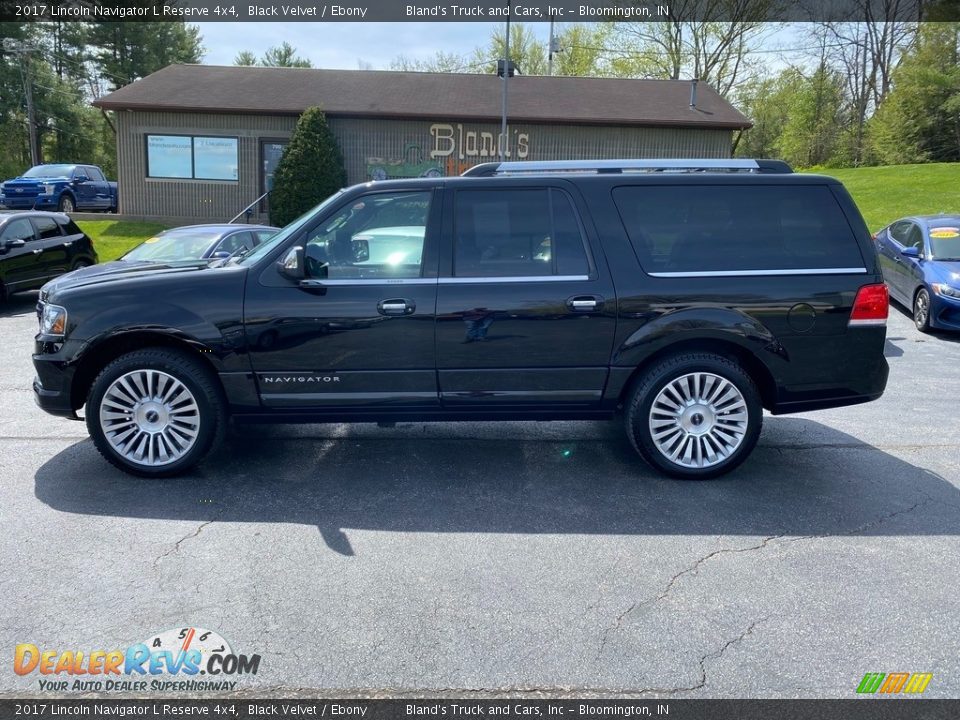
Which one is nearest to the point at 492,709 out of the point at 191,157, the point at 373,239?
the point at 373,239

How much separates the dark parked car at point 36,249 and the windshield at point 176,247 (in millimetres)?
3238

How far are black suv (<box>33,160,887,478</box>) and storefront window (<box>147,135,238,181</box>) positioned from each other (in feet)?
63.1

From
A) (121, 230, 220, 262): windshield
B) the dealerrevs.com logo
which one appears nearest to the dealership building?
(121, 230, 220, 262): windshield

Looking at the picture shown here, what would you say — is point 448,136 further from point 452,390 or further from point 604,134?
point 452,390

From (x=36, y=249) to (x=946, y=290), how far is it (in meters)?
13.7

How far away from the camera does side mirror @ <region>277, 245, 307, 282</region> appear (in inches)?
194

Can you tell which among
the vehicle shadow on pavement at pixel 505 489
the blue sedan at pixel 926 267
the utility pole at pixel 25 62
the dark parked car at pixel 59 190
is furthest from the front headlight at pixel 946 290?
the utility pole at pixel 25 62

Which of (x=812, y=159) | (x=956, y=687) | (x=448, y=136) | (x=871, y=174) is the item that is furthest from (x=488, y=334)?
(x=812, y=159)

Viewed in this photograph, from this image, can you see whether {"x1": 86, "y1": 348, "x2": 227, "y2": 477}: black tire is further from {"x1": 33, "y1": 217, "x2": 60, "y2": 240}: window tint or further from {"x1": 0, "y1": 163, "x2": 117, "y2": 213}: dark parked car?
{"x1": 0, "y1": 163, "x2": 117, "y2": 213}: dark parked car

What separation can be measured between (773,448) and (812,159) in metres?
47.3

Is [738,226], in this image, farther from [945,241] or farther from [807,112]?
[807,112]

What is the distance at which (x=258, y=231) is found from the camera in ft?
37.5

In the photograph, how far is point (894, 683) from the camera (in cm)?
305

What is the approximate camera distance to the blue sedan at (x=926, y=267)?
1066cm
